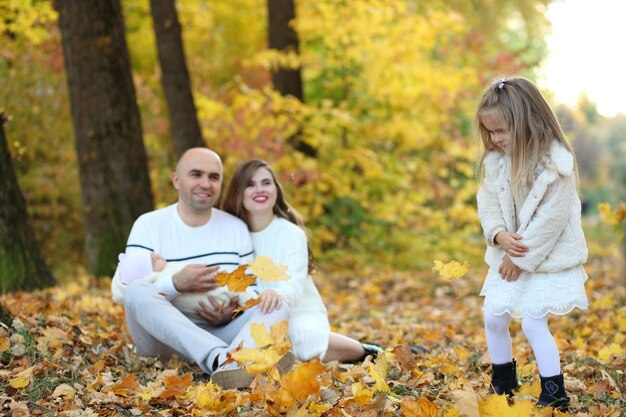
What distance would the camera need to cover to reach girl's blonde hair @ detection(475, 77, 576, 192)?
3305mm

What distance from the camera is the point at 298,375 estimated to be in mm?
2719

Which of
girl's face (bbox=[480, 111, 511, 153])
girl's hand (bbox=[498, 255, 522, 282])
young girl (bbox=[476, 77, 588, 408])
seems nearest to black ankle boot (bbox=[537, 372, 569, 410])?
young girl (bbox=[476, 77, 588, 408])

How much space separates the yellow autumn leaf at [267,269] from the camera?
3.53 meters

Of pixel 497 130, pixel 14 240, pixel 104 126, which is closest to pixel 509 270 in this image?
pixel 497 130

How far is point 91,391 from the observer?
137 inches

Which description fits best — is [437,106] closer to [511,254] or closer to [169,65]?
[169,65]

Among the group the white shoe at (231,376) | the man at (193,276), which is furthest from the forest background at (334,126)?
the white shoe at (231,376)

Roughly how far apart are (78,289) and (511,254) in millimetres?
4311

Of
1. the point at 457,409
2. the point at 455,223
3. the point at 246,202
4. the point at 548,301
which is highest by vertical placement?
the point at 246,202

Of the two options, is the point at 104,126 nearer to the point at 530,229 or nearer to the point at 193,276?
the point at 193,276

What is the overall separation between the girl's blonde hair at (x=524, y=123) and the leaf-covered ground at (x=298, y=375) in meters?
0.96

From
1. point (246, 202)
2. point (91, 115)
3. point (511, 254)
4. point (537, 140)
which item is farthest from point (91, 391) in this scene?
point (91, 115)

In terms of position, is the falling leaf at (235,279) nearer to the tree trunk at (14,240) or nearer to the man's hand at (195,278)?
the man's hand at (195,278)

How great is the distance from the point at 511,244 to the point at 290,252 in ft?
4.79
